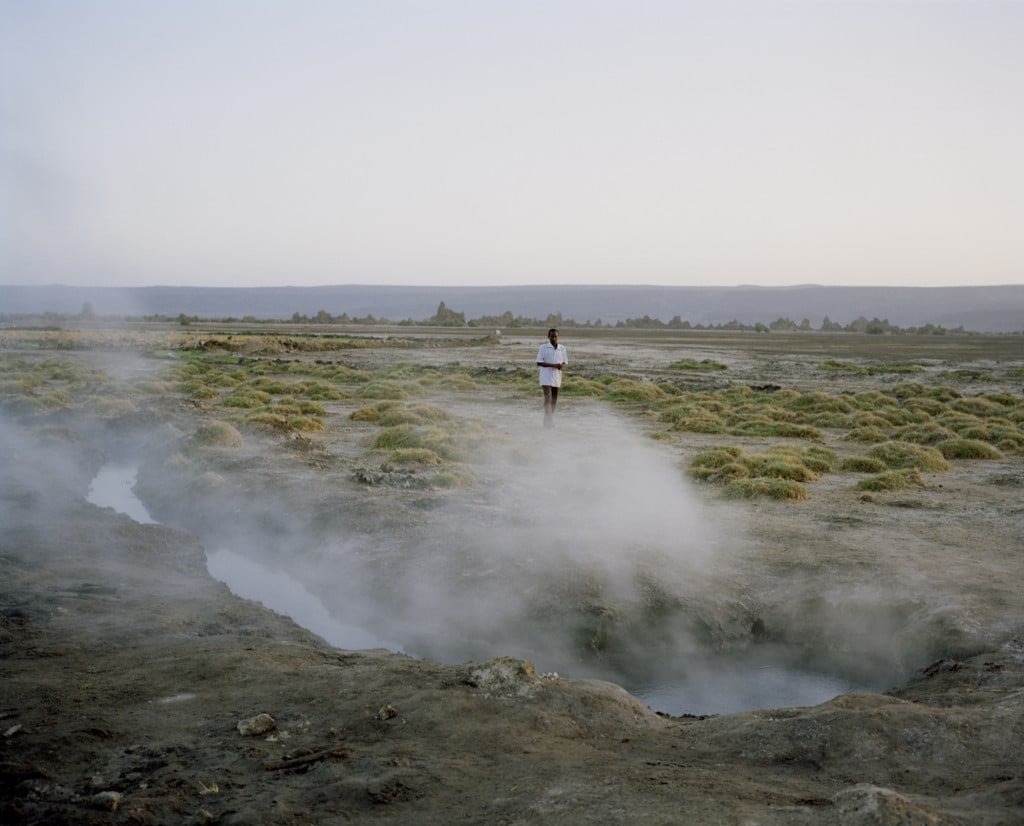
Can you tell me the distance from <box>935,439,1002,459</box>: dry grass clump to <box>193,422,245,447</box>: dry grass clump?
13080 mm

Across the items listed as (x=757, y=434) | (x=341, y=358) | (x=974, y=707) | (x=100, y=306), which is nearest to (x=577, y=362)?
(x=341, y=358)

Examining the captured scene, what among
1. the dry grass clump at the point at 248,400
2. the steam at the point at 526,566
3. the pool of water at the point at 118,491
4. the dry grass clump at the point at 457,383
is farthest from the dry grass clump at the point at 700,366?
the pool of water at the point at 118,491

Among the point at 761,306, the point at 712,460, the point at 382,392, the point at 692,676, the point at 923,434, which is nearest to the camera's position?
the point at 692,676

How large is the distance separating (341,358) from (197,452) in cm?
3046

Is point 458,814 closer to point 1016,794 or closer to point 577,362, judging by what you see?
point 1016,794

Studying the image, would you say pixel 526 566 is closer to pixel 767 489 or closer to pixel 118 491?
pixel 767 489

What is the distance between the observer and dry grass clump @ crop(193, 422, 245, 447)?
16875 millimetres

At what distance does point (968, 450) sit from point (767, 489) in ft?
20.4

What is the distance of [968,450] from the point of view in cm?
1770

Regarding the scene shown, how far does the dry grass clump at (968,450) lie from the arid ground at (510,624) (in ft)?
0.18

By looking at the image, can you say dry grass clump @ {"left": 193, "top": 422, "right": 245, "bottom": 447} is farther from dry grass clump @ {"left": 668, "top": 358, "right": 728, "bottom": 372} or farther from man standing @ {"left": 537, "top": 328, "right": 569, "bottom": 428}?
dry grass clump @ {"left": 668, "top": 358, "right": 728, "bottom": 372}

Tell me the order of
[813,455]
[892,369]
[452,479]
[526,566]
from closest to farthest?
[526,566] < [452,479] < [813,455] < [892,369]

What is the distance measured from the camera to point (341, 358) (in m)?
46.2

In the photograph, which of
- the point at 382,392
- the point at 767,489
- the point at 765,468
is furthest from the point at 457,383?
the point at 767,489
